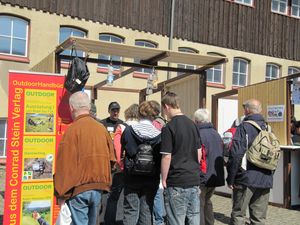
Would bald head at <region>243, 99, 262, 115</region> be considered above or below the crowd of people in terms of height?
above

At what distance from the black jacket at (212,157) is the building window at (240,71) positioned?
13019mm

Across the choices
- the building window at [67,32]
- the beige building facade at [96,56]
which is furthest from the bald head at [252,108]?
the building window at [67,32]

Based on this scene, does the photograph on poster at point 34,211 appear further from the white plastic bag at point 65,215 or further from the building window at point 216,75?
the building window at point 216,75

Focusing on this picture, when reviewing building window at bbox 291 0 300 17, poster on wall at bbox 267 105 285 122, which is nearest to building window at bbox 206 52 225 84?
building window at bbox 291 0 300 17

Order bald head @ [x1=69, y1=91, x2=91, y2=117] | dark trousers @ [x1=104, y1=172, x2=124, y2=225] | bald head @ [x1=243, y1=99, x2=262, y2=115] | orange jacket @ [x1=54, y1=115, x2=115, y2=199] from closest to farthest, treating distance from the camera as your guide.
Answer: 1. orange jacket @ [x1=54, y1=115, x2=115, y2=199]
2. bald head @ [x1=69, y1=91, x2=91, y2=117]
3. bald head @ [x1=243, y1=99, x2=262, y2=115]
4. dark trousers @ [x1=104, y1=172, x2=124, y2=225]

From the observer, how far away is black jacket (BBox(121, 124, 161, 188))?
516 centimetres

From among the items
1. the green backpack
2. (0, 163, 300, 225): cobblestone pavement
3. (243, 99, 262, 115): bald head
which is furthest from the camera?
(0, 163, 300, 225): cobblestone pavement

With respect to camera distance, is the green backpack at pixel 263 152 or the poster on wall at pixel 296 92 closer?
the green backpack at pixel 263 152

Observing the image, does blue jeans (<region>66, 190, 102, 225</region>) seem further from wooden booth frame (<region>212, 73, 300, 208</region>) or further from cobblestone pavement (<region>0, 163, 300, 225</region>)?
wooden booth frame (<region>212, 73, 300, 208</region>)

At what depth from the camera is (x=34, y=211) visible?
5.93 m

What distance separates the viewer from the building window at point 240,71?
1900 cm

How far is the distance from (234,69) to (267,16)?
8.98 feet

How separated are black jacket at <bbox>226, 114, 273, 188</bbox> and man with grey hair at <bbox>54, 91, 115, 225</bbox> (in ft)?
6.85

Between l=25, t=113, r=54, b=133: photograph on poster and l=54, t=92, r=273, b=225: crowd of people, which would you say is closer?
l=54, t=92, r=273, b=225: crowd of people
